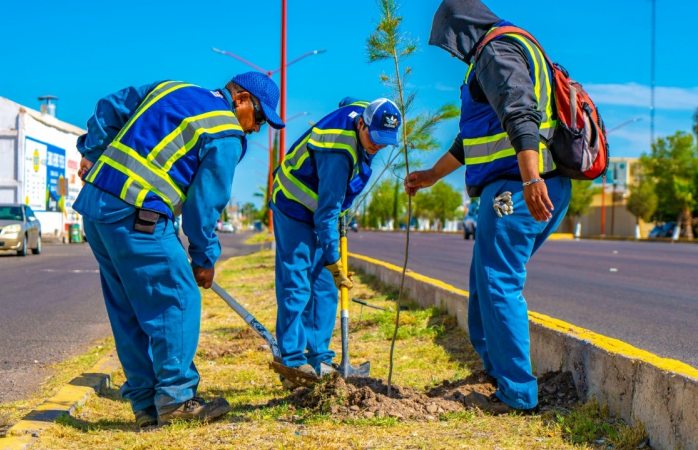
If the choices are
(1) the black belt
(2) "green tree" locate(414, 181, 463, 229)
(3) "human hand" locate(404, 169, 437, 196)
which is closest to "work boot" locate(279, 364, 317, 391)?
(3) "human hand" locate(404, 169, 437, 196)

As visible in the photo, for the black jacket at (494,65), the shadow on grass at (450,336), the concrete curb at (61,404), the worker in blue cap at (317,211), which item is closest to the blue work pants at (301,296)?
the worker in blue cap at (317,211)

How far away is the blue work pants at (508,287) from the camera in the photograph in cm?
399

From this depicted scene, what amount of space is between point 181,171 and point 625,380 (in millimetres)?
2109

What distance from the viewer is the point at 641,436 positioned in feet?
11.4

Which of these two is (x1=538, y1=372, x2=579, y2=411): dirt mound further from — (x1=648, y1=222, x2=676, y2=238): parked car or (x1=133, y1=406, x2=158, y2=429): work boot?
(x1=648, y1=222, x2=676, y2=238): parked car

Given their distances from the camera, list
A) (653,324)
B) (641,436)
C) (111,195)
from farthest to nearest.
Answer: (653,324)
(111,195)
(641,436)

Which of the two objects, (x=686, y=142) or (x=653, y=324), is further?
(x=686, y=142)

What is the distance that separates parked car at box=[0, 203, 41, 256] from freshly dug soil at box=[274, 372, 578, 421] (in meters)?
19.0

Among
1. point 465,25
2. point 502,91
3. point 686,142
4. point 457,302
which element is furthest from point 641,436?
point 686,142

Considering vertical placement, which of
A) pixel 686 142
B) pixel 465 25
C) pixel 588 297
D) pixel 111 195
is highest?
pixel 686 142

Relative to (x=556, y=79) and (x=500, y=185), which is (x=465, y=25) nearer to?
(x=556, y=79)

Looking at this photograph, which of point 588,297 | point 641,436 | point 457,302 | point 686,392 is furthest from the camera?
point 588,297

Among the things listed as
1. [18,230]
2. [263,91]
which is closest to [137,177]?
[263,91]

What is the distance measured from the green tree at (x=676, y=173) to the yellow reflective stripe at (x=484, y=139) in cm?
5466
